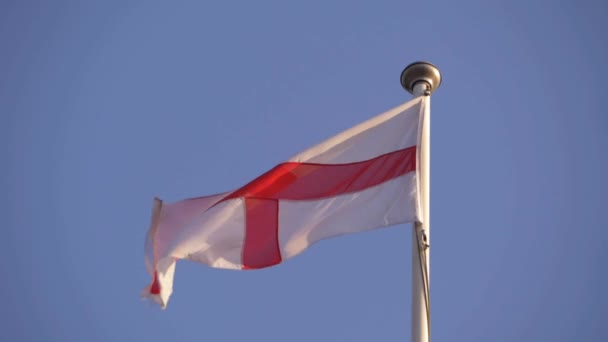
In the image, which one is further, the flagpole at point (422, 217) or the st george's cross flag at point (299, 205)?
the st george's cross flag at point (299, 205)

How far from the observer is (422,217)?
404 inches

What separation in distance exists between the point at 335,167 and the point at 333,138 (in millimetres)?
339

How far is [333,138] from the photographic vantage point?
11664 mm

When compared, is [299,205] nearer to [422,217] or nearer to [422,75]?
[422,217]

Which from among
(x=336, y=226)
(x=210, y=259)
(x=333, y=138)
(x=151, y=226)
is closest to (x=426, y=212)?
(x=336, y=226)

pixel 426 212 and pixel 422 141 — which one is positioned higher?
pixel 422 141

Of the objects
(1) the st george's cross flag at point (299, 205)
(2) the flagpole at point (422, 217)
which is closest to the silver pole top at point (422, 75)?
(2) the flagpole at point (422, 217)

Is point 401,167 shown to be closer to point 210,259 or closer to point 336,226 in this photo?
Result: point 336,226

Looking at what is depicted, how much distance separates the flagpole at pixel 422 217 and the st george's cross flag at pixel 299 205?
10 centimetres

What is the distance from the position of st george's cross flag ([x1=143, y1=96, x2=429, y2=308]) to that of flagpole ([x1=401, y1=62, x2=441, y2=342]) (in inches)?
4.0

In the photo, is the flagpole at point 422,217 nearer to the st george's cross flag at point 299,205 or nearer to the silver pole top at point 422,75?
the silver pole top at point 422,75

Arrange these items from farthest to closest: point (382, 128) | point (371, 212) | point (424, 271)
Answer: point (382, 128) < point (371, 212) < point (424, 271)

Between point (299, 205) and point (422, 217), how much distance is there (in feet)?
5.40

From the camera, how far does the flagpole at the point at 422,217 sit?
9680 mm
